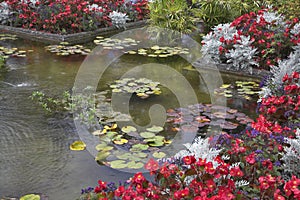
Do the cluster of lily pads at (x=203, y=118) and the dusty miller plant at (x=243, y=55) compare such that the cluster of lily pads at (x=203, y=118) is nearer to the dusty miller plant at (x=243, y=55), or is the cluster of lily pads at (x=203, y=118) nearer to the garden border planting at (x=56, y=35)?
the dusty miller plant at (x=243, y=55)

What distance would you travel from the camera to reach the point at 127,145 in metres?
4.21

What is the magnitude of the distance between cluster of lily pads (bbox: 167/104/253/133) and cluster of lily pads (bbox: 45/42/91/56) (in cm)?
341

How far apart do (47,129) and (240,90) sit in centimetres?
276

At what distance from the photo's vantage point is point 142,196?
2623 millimetres

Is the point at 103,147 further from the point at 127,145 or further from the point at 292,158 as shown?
the point at 292,158

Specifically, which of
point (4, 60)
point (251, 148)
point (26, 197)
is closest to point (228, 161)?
point (251, 148)

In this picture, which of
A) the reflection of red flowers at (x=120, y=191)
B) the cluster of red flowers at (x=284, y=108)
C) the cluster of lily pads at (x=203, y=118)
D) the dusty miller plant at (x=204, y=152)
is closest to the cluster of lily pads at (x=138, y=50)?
the cluster of lily pads at (x=203, y=118)

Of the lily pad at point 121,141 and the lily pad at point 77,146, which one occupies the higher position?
the lily pad at point 121,141

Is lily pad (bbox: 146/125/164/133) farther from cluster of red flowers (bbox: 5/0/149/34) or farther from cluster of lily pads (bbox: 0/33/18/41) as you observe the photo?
cluster of lily pads (bbox: 0/33/18/41)

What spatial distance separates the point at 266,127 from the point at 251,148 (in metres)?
0.37

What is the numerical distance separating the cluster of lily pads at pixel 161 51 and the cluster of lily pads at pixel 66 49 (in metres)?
0.89

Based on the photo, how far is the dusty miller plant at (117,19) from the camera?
405 inches

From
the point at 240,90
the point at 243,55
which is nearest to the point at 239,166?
the point at 240,90

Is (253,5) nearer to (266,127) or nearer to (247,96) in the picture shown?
(247,96)
